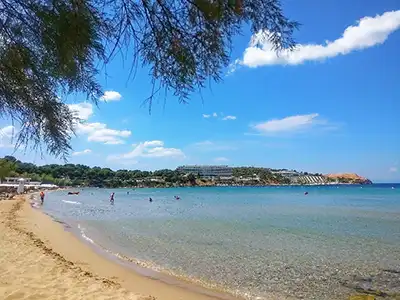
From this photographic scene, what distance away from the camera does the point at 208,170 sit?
191000 millimetres

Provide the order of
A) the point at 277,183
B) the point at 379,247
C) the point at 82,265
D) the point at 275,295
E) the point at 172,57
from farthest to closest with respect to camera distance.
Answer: the point at 277,183
the point at 379,247
the point at 82,265
the point at 275,295
the point at 172,57

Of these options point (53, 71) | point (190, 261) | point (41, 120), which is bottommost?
point (190, 261)

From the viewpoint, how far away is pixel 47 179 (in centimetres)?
12075

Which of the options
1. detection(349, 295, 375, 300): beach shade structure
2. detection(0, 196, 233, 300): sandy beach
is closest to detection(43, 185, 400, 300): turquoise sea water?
detection(349, 295, 375, 300): beach shade structure

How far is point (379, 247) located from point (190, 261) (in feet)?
25.8

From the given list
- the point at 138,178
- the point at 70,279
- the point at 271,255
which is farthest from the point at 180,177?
the point at 70,279

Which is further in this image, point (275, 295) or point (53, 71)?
point (275, 295)

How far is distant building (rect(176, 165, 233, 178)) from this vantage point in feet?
613

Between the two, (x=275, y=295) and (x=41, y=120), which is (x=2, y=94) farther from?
(x=275, y=295)

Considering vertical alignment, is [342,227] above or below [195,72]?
below

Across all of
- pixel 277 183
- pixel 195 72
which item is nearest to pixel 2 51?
pixel 195 72

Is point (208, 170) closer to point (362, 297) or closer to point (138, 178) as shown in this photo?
point (138, 178)

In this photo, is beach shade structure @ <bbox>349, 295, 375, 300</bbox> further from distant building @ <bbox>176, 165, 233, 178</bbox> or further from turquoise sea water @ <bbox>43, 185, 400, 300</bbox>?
distant building @ <bbox>176, 165, 233, 178</bbox>

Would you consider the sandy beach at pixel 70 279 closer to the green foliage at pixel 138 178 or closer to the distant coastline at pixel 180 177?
the green foliage at pixel 138 178
